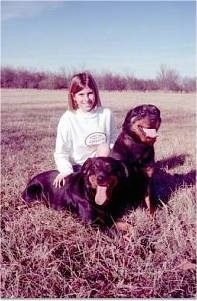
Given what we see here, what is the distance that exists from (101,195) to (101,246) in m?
0.29

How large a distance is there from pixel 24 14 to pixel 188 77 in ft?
4.11

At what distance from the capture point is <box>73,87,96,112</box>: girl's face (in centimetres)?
289

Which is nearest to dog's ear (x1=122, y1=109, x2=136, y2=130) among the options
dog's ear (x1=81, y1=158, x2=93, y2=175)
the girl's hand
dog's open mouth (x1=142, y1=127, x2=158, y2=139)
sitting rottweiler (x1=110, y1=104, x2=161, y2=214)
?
sitting rottweiler (x1=110, y1=104, x2=161, y2=214)

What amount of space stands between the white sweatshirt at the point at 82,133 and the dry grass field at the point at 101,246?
0.95ft

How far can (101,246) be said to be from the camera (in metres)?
2.44

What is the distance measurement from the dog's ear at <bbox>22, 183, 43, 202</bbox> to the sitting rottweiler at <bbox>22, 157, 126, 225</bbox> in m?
0.14

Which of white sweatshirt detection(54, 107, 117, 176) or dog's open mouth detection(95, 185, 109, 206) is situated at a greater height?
white sweatshirt detection(54, 107, 117, 176)

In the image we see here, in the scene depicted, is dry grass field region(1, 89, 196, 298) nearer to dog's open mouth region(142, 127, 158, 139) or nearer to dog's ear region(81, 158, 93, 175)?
dog's ear region(81, 158, 93, 175)

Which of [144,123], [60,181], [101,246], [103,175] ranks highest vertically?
[144,123]

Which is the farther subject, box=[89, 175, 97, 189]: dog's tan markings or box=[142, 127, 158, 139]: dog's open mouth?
box=[142, 127, 158, 139]: dog's open mouth

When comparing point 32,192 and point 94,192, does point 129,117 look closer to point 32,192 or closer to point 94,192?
point 94,192

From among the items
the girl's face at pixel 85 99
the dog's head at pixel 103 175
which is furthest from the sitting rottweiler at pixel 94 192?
the girl's face at pixel 85 99

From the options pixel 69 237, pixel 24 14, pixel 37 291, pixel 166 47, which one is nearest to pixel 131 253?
pixel 69 237

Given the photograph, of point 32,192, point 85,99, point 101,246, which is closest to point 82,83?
point 85,99
